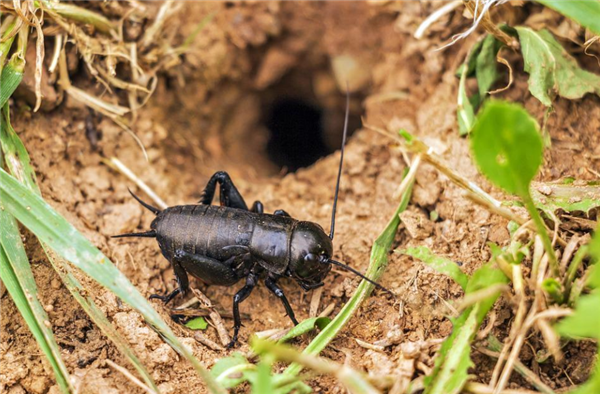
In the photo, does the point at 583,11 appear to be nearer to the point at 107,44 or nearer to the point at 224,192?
the point at 224,192

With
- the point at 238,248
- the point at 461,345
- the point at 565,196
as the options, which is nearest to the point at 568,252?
the point at 565,196

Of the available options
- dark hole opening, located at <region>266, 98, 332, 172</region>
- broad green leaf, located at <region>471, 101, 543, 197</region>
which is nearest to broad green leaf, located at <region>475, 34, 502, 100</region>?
broad green leaf, located at <region>471, 101, 543, 197</region>

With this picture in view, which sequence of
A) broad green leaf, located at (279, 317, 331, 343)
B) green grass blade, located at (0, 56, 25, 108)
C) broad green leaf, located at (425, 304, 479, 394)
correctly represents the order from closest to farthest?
broad green leaf, located at (425, 304, 479, 394)
broad green leaf, located at (279, 317, 331, 343)
green grass blade, located at (0, 56, 25, 108)

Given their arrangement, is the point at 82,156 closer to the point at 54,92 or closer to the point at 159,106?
the point at 54,92

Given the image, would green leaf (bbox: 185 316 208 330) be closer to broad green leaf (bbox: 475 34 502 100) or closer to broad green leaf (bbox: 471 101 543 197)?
broad green leaf (bbox: 471 101 543 197)

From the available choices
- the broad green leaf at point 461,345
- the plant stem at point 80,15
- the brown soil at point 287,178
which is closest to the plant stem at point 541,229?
the broad green leaf at point 461,345

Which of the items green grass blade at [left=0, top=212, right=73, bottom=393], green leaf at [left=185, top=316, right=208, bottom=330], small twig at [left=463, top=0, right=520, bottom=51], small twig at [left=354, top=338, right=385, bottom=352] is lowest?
green leaf at [left=185, top=316, right=208, bottom=330]

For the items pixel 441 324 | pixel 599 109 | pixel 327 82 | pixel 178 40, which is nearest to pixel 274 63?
pixel 327 82
